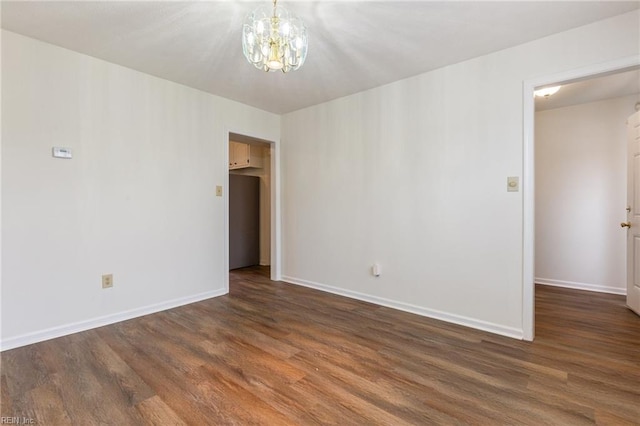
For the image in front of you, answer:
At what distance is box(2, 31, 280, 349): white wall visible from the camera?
229 cm

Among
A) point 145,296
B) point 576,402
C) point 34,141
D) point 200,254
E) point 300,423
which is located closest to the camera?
point 300,423

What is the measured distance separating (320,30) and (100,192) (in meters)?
2.40

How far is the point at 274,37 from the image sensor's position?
1747 millimetres

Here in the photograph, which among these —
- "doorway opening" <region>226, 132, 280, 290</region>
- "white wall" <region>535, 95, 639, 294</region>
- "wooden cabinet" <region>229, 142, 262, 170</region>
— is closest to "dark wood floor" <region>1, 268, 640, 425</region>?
"white wall" <region>535, 95, 639, 294</region>

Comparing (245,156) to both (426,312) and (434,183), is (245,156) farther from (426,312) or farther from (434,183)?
(426,312)

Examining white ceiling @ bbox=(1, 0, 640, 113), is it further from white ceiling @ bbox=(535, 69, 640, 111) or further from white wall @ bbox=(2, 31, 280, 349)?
white ceiling @ bbox=(535, 69, 640, 111)

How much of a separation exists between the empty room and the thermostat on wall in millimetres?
17

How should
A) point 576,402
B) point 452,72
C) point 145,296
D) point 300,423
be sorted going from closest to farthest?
point 300,423, point 576,402, point 452,72, point 145,296

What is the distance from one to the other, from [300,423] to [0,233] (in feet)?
8.45

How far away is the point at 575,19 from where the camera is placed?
6.85 ft

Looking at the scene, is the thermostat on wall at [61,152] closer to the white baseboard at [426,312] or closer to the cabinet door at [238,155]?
the white baseboard at [426,312]

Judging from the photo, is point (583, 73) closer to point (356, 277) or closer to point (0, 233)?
point (356, 277)

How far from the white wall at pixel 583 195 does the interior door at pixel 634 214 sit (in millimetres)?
718

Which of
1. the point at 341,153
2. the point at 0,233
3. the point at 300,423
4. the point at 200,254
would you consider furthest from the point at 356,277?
the point at 0,233
